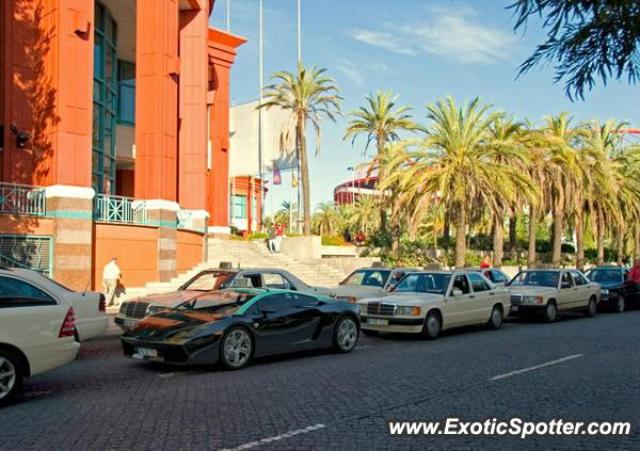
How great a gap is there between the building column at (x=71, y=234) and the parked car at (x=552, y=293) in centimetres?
1312

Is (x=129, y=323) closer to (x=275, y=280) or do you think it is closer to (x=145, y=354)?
(x=275, y=280)

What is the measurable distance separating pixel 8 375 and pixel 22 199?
588 inches

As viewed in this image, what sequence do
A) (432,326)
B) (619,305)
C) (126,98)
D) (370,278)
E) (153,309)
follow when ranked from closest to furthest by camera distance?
(153,309), (432,326), (370,278), (619,305), (126,98)

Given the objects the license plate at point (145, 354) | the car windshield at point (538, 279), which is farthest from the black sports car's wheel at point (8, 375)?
the car windshield at point (538, 279)

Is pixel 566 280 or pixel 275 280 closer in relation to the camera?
pixel 275 280

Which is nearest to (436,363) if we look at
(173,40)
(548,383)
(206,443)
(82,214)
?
(548,383)

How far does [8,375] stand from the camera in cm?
780

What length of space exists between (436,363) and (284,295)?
2.81 metres

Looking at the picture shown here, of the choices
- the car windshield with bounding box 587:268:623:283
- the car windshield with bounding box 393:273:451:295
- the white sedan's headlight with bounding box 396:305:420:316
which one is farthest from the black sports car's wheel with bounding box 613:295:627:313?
the white sedan's headlight with bounding box 396:305:420:316

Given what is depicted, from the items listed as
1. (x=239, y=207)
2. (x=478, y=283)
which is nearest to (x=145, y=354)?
(x=478, y=283)

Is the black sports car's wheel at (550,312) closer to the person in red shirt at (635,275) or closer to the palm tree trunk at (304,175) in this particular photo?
the person in red shirt at (635,275)

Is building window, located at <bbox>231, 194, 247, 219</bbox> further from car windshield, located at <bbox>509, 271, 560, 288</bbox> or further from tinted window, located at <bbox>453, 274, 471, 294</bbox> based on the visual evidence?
tinted window, located at <bbox>453, 274, 471, 294</bbox>

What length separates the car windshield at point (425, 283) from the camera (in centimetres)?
1562

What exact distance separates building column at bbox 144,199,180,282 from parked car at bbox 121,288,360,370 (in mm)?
13718
